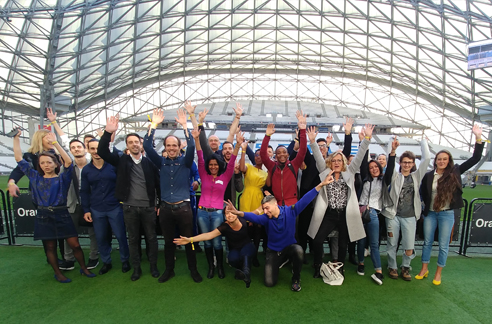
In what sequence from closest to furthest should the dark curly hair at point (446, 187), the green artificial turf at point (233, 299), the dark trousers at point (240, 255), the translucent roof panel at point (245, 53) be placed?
the green artificial turf at point (233, 299) → the dark curly hair at point (446, 187) → the dark trousers at point (240, 255) → the translucent roof panel at point (245, 53)

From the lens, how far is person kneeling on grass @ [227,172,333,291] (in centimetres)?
376

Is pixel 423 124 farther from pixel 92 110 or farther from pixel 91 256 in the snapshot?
pixel 92 110

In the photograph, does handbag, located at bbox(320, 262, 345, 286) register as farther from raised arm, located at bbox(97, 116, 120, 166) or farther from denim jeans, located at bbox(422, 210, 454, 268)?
raised arm, located at bbox(97, 116, 120, 166)

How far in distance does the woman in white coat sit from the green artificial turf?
2.35 feet

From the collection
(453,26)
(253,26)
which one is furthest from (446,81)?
(253,26)

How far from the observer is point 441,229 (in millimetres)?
4016

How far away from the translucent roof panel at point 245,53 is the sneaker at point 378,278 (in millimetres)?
17566

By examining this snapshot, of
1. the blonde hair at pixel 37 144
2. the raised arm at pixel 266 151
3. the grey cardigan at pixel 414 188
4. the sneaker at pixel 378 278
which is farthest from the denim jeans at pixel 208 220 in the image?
the blonde hair at pixel 37 144

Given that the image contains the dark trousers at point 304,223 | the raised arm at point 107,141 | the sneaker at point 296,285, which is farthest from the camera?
the dark trousers at point 304,223

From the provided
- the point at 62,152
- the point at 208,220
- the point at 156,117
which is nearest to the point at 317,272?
the point at 208,220

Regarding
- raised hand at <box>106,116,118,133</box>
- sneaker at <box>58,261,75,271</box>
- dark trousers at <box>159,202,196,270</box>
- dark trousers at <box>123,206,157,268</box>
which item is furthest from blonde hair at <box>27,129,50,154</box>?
dark trousers at <box>159,202,196,270</box>

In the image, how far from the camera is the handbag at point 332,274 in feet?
13.1

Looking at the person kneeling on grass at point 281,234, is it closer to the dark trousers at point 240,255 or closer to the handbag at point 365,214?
the dark trousers at point 240,255

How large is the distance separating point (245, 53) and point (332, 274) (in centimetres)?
2819
